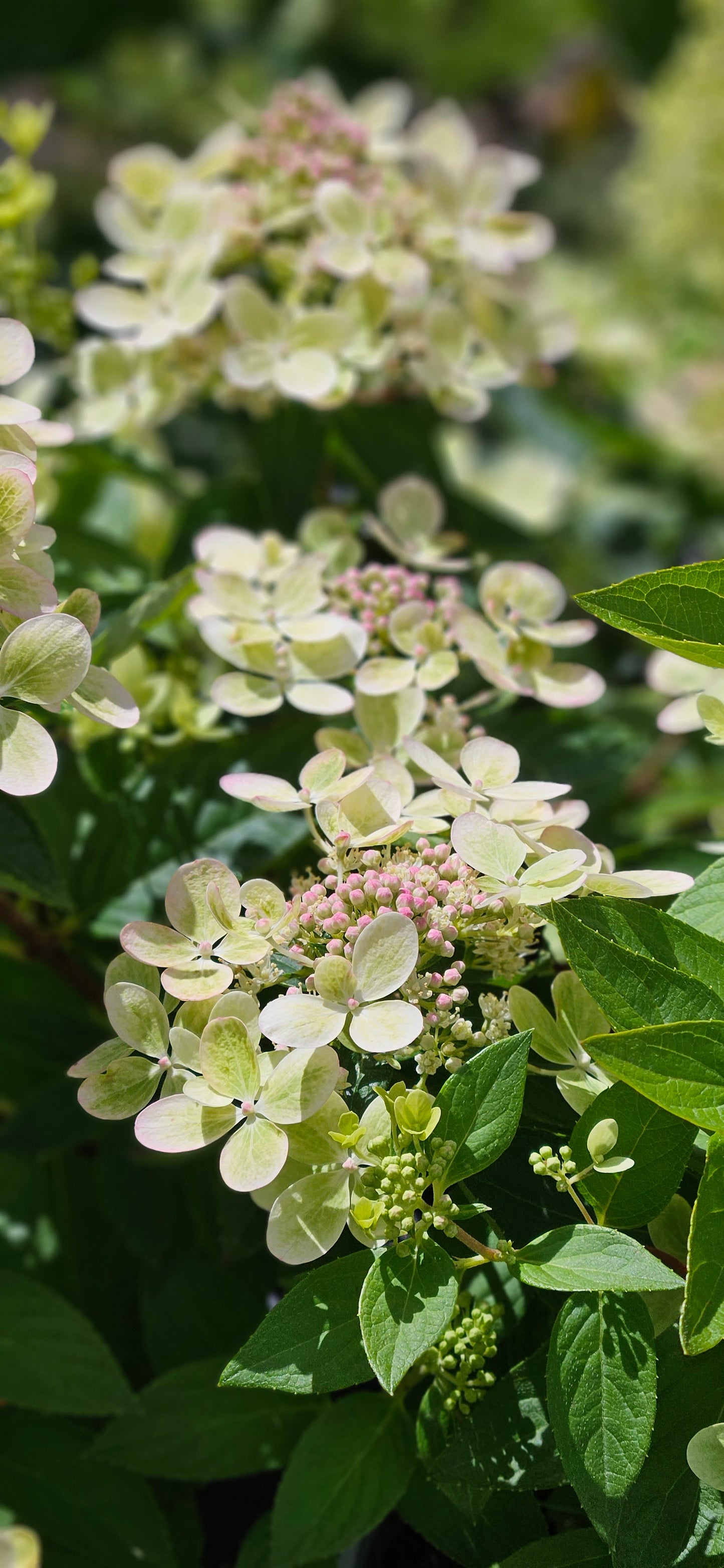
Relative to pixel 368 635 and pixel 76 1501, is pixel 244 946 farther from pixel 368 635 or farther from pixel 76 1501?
pixel 76 1501

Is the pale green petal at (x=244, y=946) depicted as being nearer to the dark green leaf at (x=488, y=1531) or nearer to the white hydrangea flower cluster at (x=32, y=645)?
the white hydrangea flower cluster at (x=32, y=645)

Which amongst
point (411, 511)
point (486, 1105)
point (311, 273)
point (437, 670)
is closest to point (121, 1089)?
point (486, 1105)

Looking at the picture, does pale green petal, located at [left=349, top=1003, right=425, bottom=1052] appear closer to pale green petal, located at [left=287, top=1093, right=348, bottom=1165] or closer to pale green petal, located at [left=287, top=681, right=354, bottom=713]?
pale green petal, located at [left=287, top=1093, right=348, bottom=1165]

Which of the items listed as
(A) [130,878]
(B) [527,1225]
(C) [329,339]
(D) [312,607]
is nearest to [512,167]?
(C) [329,339]

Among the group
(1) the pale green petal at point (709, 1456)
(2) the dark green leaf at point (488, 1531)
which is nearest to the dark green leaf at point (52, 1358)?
(2) the dark green leaf at point (488, 1531)

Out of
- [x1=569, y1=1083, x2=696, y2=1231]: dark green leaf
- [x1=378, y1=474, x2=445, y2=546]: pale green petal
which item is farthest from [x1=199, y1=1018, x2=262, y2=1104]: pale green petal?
[x1=378, y1=474, x2=445, y2=546]: pale green petal

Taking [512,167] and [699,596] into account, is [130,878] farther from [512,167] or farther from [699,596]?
[512,167]
